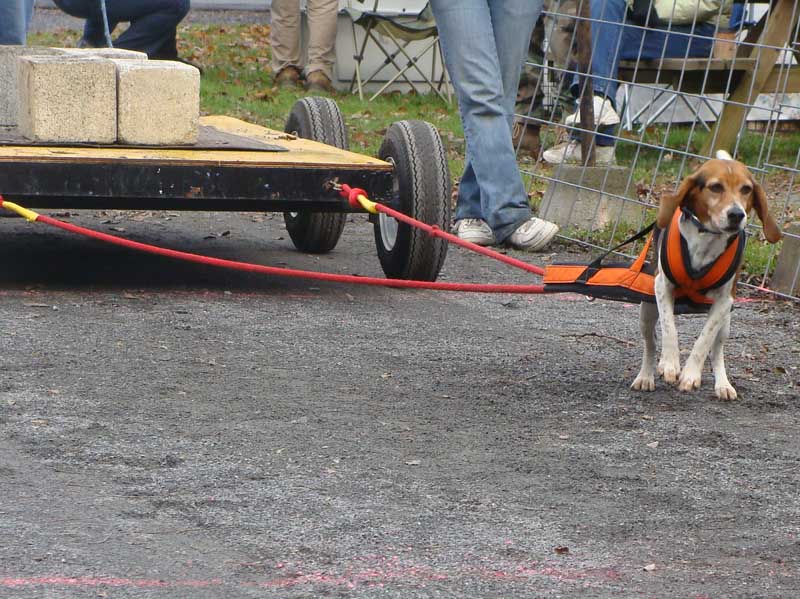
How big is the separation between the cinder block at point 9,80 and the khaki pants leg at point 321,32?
257 inches

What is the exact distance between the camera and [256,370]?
4.26 meters

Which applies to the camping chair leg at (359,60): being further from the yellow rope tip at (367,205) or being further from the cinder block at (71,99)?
the yellow rope tip at (367,205)

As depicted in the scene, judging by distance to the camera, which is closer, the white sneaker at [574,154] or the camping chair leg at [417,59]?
the white sneaker at [574,154]

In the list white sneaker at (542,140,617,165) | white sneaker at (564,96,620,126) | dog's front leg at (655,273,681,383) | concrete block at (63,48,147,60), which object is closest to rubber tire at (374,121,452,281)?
concrete block at (63,48,147,60)

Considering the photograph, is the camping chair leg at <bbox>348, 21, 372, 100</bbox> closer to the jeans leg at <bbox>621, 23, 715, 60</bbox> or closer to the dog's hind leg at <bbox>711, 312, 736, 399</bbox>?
the jeans leg at <bbox>621, 23, 715, 60</bbox>

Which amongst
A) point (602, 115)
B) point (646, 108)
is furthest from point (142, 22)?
point (602, 115)

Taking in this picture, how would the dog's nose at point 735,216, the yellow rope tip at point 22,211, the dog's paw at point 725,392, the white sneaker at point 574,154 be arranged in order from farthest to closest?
the white sneaker at point 574,154, the yellow rope tip at point 22,211, the dog's paw at point 725,392, the dog's nose at point 735,216

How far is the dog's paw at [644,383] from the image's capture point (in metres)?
4.22

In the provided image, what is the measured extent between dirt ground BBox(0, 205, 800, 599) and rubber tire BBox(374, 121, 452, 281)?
0.50 ft

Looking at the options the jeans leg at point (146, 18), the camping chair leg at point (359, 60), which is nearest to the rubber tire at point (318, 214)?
the jeans leg at point (146, 18)

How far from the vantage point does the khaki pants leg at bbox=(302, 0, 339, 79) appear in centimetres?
1251

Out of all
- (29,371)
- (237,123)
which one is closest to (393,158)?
(237,123)

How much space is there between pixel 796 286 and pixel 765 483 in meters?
2.61

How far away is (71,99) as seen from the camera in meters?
5.20
